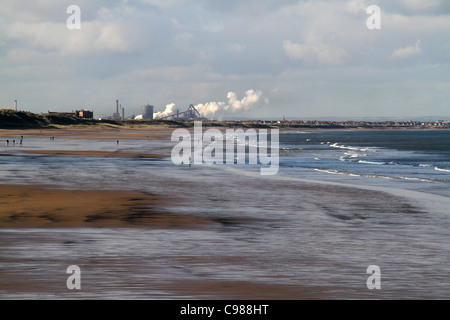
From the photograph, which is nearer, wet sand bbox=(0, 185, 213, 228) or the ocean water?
the ocean water

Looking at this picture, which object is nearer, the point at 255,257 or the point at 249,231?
the point at 255,257

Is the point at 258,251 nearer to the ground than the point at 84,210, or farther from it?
nearer to the ground

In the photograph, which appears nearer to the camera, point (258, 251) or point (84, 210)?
point (258, 251)

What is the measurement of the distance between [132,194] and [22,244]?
38.8 feet

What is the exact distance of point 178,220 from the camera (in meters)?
19.1

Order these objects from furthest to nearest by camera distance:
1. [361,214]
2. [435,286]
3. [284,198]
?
[284,198] → [361,214] → [435,286]

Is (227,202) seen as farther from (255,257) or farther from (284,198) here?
(255,257)

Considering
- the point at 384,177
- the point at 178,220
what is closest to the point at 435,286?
the point at 178,220

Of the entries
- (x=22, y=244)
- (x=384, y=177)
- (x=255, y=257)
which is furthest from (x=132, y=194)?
(x=384, y=177)

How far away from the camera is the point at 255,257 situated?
13.5 m

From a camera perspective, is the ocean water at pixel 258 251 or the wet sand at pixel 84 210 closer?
the ocean water at pixel 258 251

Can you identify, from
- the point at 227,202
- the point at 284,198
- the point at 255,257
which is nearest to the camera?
the point at 255,257
